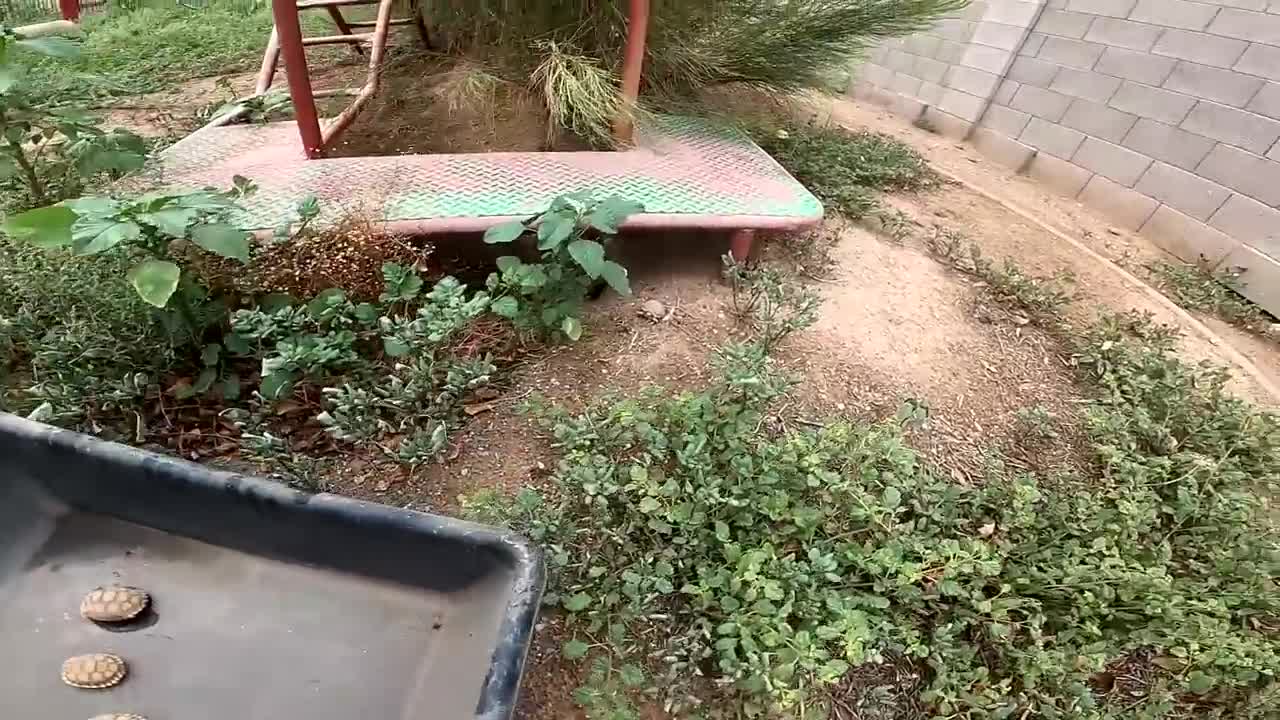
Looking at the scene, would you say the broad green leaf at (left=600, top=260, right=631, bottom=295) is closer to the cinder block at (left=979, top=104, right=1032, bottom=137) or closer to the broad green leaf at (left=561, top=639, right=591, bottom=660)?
the broad green leaf at (left=561, top=639, right=591, bottom=660)

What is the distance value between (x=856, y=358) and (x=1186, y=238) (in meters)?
2.20

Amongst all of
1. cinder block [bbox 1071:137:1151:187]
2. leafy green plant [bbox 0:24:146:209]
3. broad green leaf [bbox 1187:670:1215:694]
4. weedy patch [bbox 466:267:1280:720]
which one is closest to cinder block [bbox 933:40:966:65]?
cinder block [bbox 1071:137:1151:187]

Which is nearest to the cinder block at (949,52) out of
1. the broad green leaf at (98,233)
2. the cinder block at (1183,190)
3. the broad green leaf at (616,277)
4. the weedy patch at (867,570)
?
the cinder block at (1183,190)

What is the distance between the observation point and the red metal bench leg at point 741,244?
2359 millimetres

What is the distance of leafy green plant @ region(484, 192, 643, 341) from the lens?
1.94 m

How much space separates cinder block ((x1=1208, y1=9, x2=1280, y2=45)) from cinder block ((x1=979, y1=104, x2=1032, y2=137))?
37.3 inches

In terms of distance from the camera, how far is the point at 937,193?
346 cm

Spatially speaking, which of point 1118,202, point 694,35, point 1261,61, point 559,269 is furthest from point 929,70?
point 559,269

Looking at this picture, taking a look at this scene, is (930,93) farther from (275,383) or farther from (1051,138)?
(275,383)

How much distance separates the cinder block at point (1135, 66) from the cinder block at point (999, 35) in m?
0.56

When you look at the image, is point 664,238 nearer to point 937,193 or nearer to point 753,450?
point 753,450

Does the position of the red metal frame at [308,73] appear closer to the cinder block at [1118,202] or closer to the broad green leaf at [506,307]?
the broad green leaf at [506,307]

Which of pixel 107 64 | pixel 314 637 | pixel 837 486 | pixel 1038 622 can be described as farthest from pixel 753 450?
pixel 107 64

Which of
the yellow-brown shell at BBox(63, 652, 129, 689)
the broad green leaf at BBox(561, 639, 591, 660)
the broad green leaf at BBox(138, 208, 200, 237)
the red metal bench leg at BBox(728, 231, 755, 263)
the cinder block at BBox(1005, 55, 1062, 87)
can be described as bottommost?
the broad green leaf at BBox(561, 639, 591, 660)
